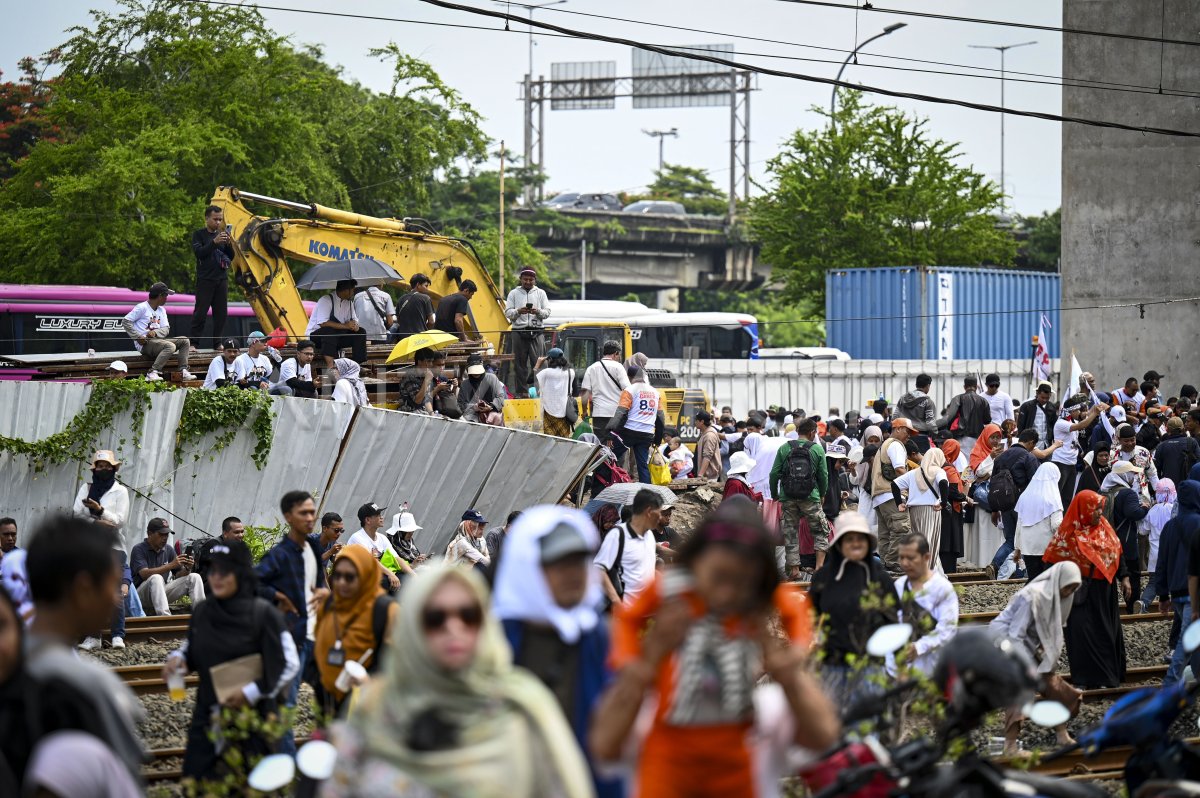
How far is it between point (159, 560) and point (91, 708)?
12181 mm

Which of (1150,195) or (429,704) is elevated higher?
(1150,195)

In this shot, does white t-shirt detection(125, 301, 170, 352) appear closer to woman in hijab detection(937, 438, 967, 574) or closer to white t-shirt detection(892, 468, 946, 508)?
white t-shirt detection(892, 468, 946, 508)

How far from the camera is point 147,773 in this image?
1023 cm

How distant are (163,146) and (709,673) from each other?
3217 centimetres

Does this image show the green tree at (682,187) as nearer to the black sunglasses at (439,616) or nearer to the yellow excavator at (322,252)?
the yellow excavator at (322,252)

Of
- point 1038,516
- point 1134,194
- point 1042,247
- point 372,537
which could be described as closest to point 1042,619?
point 1038,516

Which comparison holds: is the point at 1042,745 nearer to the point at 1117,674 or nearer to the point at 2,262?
the point at 1117,674

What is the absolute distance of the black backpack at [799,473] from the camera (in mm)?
16594

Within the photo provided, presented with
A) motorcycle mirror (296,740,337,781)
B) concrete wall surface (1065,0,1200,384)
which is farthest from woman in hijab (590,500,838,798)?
concrete wall surface (1065,0,1200,384)

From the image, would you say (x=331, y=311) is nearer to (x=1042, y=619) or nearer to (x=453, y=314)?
(x=453, y=314)

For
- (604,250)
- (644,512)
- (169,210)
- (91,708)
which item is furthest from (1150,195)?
(604,250)

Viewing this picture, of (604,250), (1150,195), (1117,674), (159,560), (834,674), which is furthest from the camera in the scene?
(604,250)

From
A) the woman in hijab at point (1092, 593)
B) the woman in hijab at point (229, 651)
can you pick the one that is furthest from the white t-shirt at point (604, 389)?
the woman in hijab at point (229, 651)

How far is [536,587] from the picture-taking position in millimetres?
5102
